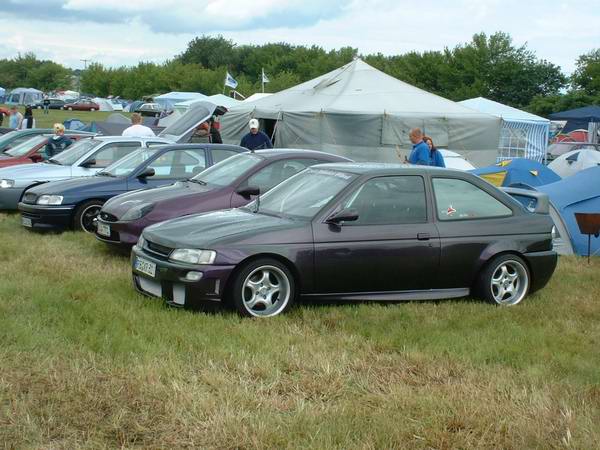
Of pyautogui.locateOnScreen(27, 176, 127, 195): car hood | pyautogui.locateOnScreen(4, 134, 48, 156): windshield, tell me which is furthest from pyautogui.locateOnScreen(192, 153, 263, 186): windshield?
pyautogui.locateOnScreen(4, 134, 48, 156): windshield

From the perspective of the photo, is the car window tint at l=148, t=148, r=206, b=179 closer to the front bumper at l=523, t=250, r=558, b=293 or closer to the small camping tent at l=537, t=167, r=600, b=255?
the small camping tent at l=537, t=167, r=600, b=255

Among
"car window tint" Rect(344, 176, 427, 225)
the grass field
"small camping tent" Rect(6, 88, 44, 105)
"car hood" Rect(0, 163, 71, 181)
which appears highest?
"small camping tent" Rect(6, 88, 44, 105)

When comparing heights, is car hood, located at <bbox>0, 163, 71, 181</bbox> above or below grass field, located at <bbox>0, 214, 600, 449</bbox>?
above

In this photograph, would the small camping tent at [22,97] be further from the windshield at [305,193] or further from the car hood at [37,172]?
the windshield at [305,193]

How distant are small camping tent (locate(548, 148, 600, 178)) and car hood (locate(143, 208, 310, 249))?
1246cm

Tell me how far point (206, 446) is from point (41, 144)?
42.0ft

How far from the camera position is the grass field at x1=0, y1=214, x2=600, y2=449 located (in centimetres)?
421

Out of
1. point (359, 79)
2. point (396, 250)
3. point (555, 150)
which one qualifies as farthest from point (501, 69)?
point (396, 250)

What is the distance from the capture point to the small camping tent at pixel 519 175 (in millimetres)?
13813

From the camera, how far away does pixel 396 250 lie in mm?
7195

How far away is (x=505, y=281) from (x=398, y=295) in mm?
1207

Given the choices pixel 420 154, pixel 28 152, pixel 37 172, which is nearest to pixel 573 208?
pixel 420 154

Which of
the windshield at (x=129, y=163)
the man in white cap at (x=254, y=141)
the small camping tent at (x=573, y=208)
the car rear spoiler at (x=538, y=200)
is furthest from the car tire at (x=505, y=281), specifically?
the man in white cap at (x=254, y=141)

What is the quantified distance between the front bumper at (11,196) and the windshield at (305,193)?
6.20 m
